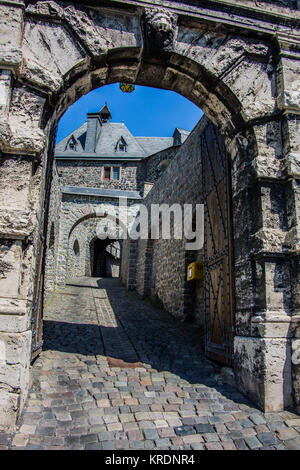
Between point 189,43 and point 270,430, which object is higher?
point 189,43

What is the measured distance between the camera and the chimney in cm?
2347

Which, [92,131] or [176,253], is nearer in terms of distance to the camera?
[176,253]

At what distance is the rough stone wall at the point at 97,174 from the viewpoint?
21.7m

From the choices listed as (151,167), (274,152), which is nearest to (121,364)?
(274,152)

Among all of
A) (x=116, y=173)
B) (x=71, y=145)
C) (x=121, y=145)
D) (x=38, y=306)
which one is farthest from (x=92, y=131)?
(x=38, y=306)

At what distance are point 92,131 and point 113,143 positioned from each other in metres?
1.91

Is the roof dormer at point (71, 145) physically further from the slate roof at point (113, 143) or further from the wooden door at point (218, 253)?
the wooden door at point (218, 253)

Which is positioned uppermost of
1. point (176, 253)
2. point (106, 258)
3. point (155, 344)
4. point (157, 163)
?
point (157, 163)

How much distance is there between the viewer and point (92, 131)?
24375mm

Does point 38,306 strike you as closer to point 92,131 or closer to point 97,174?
point 97,174

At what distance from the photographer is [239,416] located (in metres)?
2.79

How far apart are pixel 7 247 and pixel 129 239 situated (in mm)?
11279

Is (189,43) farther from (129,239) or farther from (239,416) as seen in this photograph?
(129,239)

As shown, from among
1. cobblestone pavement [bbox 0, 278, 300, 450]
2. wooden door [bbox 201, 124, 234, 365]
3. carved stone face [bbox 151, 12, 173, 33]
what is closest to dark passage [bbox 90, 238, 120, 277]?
wooden door [bbox 201, 124, 234, 365]
